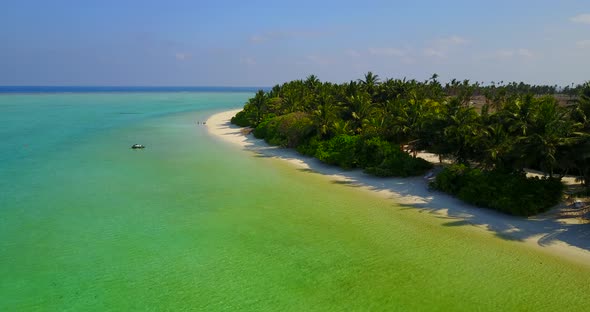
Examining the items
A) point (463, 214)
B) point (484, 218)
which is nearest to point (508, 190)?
point (484, 218)

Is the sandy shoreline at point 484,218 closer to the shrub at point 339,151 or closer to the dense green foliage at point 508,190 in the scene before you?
the dense green foliage at point 508,190

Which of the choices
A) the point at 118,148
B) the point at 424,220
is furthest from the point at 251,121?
the point at 424,220

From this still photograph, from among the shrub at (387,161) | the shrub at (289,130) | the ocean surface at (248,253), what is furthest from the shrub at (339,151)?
the shrub at (289,130)

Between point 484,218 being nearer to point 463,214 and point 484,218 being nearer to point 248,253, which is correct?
point 463,214

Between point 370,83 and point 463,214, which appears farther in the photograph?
point 370,83

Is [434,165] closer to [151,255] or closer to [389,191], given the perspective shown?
[389,191]

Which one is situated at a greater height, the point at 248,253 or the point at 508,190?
the point at 508,190
